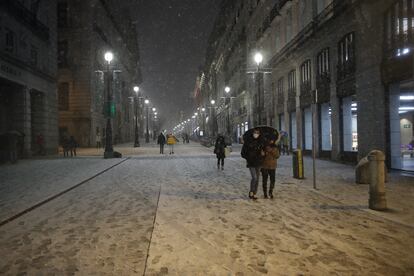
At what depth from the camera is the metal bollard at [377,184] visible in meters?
7.88

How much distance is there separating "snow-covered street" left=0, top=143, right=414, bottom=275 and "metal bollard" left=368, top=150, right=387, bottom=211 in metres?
0.24

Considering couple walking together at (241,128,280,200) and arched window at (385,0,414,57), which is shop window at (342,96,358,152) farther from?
couple walking together at (241,128,280,200)

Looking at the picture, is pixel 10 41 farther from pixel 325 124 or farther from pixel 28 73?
pixel 325 124

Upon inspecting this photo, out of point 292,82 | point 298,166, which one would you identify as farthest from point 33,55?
point 298,166

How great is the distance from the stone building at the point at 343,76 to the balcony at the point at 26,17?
15.2 m

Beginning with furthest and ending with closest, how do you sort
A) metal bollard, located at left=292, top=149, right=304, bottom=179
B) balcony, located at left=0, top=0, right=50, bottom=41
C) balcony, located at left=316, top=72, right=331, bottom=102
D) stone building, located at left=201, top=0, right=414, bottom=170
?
balcony, located at left=0, top=0, right=50, bottom=41 → balcony, located at left=316, top=72, right=331, bottom=102 → stone building, located at left=201, top=0, right=414, bottom=170 → metal bollard, located at left=292, top=149, right=304, bottom=179

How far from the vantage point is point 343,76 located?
19578 millimetres

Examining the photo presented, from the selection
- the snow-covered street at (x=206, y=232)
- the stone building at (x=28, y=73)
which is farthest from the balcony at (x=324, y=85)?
the stone building at (x=28, y=73)

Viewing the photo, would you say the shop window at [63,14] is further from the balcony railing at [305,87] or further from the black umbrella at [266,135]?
the black umbrella at [266,135]

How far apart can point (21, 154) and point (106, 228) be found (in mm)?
21772

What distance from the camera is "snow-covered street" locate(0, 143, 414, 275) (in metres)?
4.69

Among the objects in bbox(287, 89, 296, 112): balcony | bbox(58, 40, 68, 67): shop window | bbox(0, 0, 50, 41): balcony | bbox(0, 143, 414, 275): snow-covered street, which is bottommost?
bbox(0, 143, 414, 275): snow-covered street

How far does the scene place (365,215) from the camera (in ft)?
24.4

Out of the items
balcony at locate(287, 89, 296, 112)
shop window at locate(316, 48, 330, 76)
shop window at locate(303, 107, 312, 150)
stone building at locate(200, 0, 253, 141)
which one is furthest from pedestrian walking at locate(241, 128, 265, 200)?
stone building at locate(200, 0, 253, 141)
